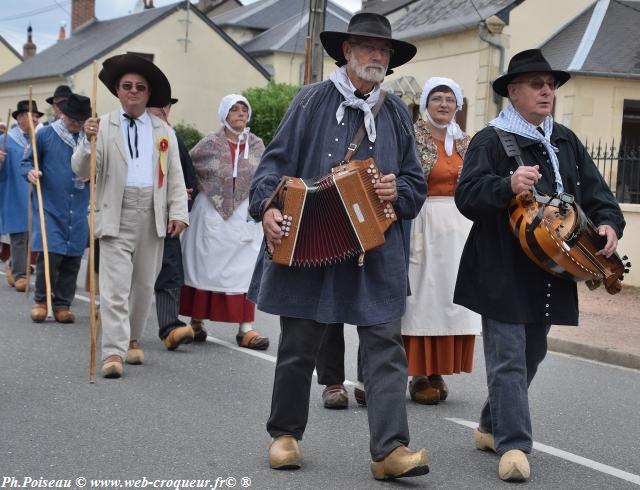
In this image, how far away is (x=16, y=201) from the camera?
13.9m

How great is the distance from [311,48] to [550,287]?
1240 cm

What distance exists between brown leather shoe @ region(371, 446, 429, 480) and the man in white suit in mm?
3248

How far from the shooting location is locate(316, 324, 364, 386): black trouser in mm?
7340

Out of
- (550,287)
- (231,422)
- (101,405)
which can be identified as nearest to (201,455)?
(231,422)

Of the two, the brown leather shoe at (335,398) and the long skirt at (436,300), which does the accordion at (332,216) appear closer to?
the brown leather shoe at (335,398)

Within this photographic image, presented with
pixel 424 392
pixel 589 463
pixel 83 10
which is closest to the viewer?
pixel 589 463


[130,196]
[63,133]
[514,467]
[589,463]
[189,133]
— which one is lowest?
[589,463]

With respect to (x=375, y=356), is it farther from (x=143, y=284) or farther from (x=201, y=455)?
(x=143, y=284)

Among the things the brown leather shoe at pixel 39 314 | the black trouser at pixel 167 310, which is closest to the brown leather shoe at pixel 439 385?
the black trouser at pixel 167 310

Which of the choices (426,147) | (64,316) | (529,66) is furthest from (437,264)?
(64,316)

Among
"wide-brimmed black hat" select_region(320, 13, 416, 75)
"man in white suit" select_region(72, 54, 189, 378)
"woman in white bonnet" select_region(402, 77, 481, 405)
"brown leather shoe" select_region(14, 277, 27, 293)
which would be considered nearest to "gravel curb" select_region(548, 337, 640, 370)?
"woman in white bonnet" select_region(402, 77, 481, 405)

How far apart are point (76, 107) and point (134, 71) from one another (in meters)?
2.45

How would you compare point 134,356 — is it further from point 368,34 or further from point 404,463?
point 368,34

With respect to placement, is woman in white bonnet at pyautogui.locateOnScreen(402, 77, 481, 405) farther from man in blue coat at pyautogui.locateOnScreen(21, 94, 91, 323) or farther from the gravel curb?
man in blue coat at pyautogui.locateOnScreen(21, 94, 91, 323)
